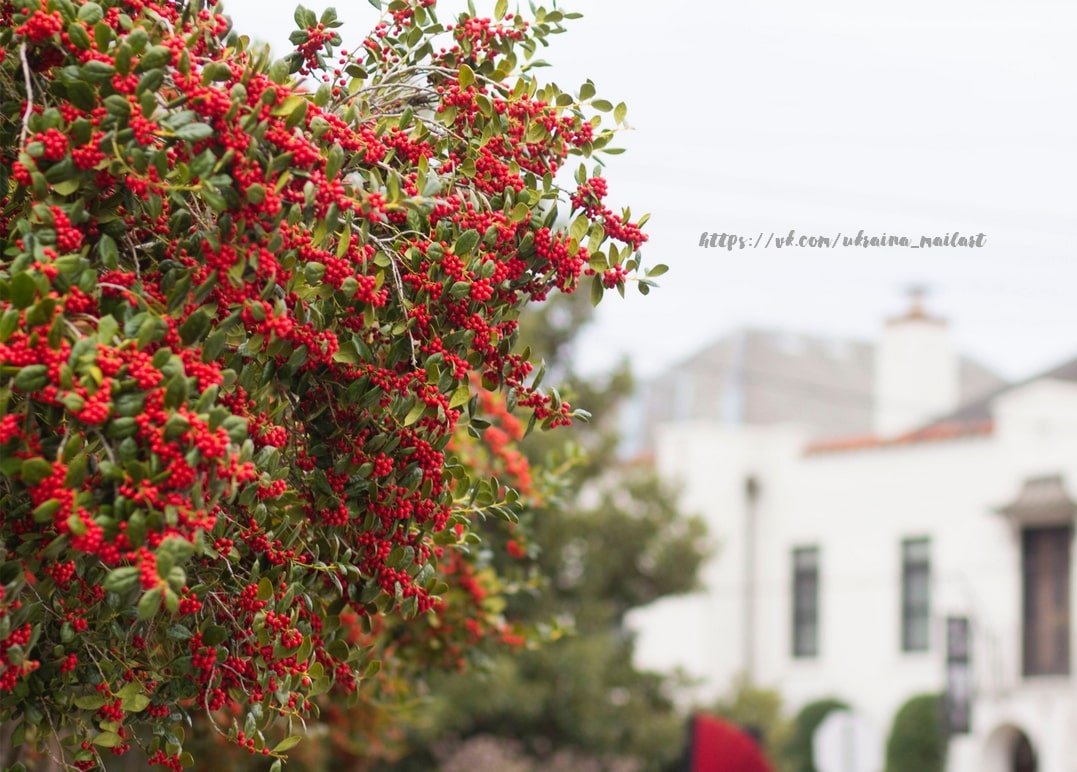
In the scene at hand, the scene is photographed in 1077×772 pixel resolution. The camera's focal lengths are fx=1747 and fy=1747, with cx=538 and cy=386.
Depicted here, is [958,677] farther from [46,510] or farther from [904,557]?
[46,510]

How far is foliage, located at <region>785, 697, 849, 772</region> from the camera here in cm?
2917

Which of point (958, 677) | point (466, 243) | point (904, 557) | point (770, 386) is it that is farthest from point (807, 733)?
point (466, 243)

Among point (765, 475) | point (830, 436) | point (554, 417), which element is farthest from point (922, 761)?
point (554, 417)

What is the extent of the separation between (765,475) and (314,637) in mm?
26861

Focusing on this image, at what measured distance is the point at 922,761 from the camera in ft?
89.3

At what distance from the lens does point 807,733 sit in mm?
29281

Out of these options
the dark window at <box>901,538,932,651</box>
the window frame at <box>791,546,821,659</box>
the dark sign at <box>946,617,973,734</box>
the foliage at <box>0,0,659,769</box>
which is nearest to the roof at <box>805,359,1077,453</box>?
the dark window at <box>901,538,932,651</box>

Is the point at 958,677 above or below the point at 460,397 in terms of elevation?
below

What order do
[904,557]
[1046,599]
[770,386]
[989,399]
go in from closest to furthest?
[1046,599]
[904,557]
[989,399]
[770,386]

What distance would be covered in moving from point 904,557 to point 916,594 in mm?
639

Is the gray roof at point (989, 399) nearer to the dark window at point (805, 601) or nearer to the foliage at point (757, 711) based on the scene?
the dark window at point (805, 601)

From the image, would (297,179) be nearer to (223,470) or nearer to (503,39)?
(223,470)

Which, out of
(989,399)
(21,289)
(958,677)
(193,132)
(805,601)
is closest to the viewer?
(21,289)

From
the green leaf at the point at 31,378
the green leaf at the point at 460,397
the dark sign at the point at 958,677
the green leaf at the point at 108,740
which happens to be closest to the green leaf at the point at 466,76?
the green leaf at the point at 460,397
